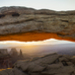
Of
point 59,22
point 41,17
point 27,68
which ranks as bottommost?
point 27,68

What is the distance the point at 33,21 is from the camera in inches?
213

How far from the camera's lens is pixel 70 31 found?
18.9ft

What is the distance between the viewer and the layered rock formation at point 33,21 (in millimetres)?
5367

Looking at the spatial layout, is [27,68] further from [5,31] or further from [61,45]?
[61,45]

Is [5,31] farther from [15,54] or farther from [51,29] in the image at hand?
[15,54]

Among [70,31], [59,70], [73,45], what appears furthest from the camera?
[73,45]

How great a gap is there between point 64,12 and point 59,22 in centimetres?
91

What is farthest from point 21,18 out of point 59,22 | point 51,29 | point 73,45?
point 73,45

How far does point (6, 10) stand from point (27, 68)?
3923mm

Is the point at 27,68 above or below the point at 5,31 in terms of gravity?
below

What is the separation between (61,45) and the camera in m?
15.9

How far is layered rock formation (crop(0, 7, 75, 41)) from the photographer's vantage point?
17.6ft

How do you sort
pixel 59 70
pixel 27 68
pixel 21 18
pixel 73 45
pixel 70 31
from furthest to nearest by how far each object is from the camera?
1. pixel 73 45
2. pixel 70 31
3. pixel 21 18
4. pixel 27 68
5. pixel 59 70

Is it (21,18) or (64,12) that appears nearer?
(21,18)
